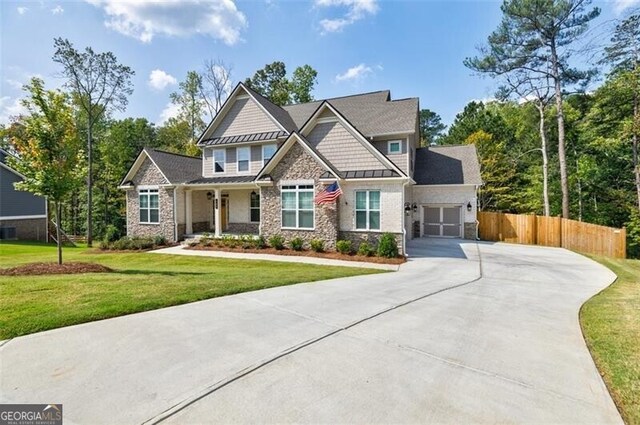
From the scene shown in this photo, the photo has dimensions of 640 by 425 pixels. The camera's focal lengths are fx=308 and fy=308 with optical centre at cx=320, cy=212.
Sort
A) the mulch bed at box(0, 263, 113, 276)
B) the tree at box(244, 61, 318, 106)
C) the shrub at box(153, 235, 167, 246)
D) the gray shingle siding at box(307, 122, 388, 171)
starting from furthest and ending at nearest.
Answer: the tree at box(244, 61, 318, 106)
the shrub at box(153, 235, 167, 246)
the gray shingle siding at box(307, 122, 388, 171)
the mulch bed at box(0, 263, 113, 276)

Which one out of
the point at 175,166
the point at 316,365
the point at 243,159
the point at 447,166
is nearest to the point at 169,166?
the point at 175,166

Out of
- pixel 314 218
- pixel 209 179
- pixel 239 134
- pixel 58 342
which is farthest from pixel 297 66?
pixel 58 342

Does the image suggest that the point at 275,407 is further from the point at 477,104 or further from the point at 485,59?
the point at 477,104

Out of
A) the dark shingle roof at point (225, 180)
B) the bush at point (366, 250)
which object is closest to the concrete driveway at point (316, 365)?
the bush at point (366, 250)

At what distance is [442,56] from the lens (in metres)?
18.7

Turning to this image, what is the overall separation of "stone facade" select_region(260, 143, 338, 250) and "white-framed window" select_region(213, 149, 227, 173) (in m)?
5.16

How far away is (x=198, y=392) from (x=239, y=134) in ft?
58.5

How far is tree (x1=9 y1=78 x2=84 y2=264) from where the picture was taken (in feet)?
29.3

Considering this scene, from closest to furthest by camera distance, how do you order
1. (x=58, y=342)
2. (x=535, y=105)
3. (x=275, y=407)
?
(x=275, y=407), (x=58, y=342), (x=535, y=105)

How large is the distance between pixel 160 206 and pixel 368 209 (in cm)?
1279

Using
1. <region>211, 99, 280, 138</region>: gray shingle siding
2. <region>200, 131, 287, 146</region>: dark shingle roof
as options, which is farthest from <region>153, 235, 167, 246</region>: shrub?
<region>211, 99, 280, 138</region>: gray shingle siding

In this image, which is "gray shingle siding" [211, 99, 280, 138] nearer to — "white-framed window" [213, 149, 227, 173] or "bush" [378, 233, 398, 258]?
"white-framed window" [213, 149, 227, 173]

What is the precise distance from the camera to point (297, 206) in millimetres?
15438

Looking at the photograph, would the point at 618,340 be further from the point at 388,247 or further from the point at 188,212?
the point at 188,212
